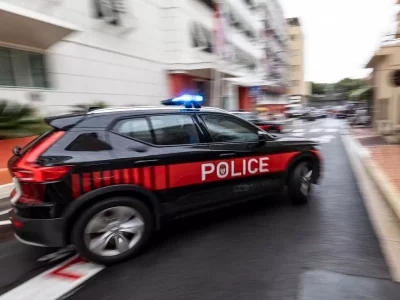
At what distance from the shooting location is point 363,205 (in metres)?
4.96

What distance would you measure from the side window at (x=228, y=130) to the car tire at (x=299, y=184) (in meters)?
0.95

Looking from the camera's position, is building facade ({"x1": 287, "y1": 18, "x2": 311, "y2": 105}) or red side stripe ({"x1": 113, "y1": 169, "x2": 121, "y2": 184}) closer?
red side stripe ({"x1": 113, "y1": 169, "x2": 121, "y2": 184})

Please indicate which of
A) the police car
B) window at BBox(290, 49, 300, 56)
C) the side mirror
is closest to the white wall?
the police car

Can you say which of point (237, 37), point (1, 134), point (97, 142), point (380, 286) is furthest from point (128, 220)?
point (237, 37)

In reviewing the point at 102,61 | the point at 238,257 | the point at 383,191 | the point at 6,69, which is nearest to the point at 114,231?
the point at 238,257

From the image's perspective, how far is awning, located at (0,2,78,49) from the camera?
26.5ft

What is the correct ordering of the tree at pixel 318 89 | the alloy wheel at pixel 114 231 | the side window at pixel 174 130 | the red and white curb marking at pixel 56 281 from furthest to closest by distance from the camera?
the tree at pixel 318 89
the side window at pixel 174 130
the alloy wheel at pixel 114 231
the red and white curb marking at pixel 56 281

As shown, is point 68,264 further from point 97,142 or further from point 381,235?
point 381,235

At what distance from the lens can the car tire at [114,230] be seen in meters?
3.12

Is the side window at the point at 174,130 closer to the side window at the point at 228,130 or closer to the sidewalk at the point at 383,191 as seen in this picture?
the side window at the point at 228,130

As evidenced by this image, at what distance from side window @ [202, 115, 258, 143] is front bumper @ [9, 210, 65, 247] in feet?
6.76

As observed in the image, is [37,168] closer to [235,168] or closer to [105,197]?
[105,197]

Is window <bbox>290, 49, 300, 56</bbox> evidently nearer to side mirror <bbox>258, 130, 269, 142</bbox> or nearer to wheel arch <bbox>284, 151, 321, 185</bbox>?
wheel arch <bbox>284, 151, 321, 185</bbox>

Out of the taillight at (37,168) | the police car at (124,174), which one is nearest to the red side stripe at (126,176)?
the police car at (124,174)
